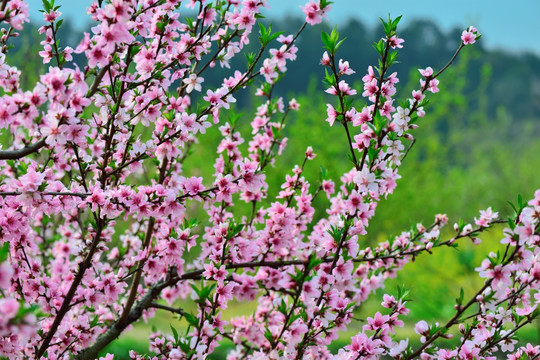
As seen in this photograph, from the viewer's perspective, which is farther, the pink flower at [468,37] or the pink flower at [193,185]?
the pink flower at [468,37]

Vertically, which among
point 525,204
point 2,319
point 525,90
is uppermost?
point 525,90

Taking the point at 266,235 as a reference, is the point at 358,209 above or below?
below

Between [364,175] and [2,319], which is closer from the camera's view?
[2,319]

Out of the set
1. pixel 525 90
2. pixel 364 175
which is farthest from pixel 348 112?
pixel 525 90

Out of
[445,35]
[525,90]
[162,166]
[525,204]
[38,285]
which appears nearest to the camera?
[525,204]

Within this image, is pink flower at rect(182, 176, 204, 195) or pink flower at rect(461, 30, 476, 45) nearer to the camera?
pink flower at rect(182, 176, 204, 195)

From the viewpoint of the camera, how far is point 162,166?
3.71 meters

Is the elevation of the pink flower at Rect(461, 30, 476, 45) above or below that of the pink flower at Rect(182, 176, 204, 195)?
above

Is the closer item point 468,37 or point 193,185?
point 193,185

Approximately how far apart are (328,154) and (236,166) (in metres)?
11.9

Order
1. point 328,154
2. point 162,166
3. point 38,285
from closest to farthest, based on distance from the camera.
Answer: point 38,285
point 162,166
point 328,154

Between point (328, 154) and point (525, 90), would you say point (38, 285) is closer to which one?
point (328, 154)

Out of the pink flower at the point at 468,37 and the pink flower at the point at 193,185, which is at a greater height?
the pink flower at the point at 468,37

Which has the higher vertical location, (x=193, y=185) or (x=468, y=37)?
(x=468, y=37)
